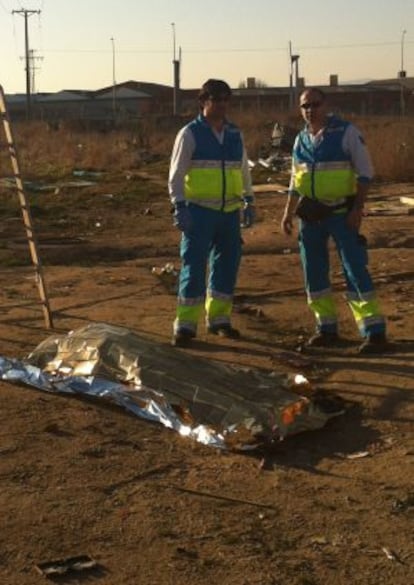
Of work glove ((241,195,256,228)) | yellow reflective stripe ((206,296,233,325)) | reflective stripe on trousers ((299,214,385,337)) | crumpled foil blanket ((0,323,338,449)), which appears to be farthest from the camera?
work glove ((241,195,256,228))

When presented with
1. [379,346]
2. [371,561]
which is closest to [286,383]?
[379,346]

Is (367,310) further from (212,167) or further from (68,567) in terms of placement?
(68,567)

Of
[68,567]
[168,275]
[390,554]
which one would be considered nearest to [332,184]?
[390,554]

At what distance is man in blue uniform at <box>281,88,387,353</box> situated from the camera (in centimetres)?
663

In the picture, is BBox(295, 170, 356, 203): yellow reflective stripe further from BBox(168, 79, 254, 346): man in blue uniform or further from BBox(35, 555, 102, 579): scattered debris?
BBox(35, 555, 102, 579): scattered debris

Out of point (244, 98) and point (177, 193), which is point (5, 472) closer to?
point (177, 193)

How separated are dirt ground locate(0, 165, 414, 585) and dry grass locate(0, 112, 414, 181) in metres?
14.9

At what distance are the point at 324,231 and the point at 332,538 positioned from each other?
3.42 metres

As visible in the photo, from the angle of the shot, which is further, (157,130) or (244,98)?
(244,98)

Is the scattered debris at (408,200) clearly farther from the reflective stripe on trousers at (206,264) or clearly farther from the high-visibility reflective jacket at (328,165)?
the high-visibility reflective jacket at (328,165)

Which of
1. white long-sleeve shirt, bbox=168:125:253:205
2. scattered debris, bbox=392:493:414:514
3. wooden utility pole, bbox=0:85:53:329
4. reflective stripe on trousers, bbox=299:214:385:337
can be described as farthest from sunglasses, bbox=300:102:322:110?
scattered debris, bbox=392:493:414:514

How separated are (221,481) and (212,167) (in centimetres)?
316

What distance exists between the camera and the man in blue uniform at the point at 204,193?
700cm

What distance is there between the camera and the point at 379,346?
676 centimetres
